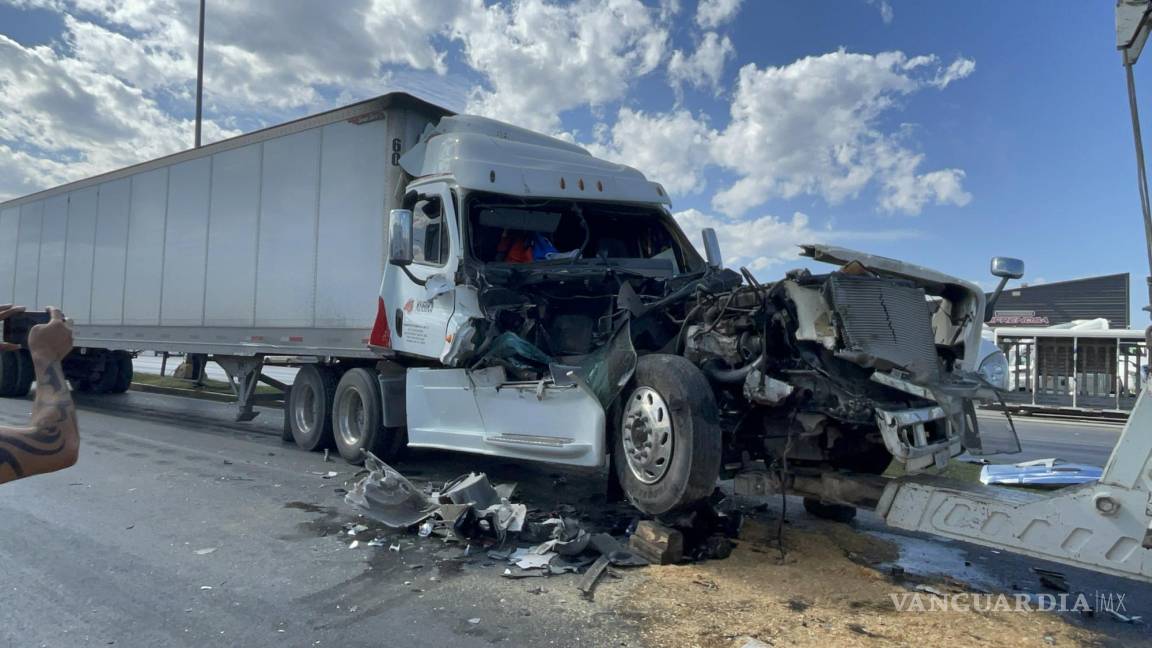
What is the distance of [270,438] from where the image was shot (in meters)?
9.98

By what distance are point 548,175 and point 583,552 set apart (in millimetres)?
3616

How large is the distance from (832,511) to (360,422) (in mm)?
5037

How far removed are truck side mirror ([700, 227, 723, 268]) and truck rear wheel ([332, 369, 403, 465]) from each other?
12.5 feet

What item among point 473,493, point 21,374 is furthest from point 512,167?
point 21,374

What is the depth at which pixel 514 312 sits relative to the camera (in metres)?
6.05

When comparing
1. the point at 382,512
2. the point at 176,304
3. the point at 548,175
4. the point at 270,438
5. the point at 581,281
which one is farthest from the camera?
the point at 176,304

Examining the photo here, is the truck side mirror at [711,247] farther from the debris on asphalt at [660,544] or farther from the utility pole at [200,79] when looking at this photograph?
the utility pole at [200,79]

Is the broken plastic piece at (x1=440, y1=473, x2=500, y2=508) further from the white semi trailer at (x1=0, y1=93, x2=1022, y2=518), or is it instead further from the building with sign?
the building with sign

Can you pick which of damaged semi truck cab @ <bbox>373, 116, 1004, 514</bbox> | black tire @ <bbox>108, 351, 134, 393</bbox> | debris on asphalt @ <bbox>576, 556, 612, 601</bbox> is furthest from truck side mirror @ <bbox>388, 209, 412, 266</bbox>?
black tire @ <bbox>108, 351, 134, 393</bbox>

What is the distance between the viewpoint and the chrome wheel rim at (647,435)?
4297 mm

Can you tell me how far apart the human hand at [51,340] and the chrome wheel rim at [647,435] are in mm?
3028

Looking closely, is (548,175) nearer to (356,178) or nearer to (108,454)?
(356,178)

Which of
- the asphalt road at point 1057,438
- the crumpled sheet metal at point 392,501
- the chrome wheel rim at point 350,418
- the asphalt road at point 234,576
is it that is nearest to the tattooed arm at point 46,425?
the asphalt road at point 234,576

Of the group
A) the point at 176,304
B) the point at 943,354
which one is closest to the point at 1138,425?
the point at 943,354
